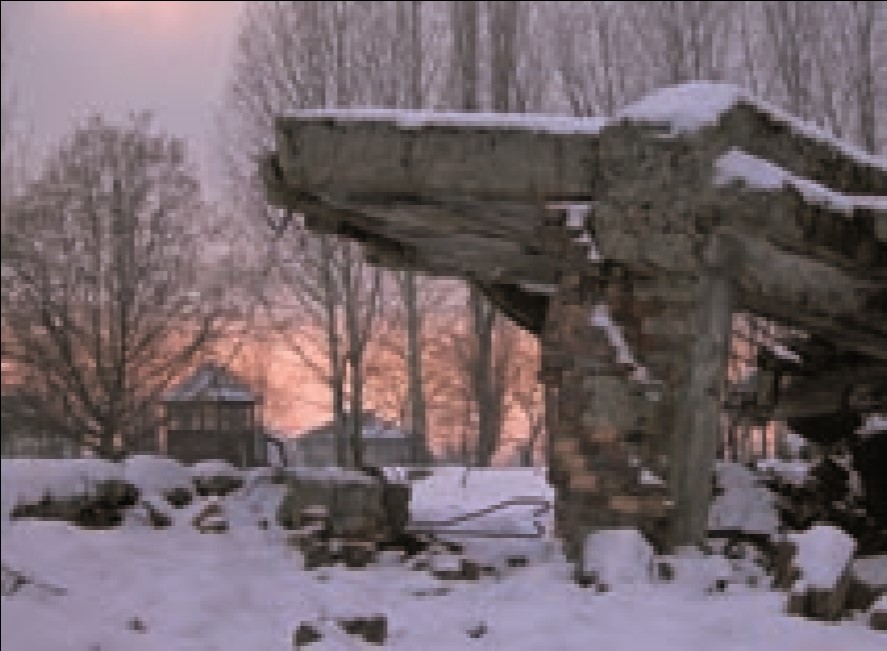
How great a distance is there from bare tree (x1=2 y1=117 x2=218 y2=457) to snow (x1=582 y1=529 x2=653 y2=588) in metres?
12.6

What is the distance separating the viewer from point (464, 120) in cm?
649

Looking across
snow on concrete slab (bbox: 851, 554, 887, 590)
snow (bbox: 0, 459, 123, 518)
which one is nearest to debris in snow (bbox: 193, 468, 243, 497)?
snow (bbox: 0, 459, 123, 518)

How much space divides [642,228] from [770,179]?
30.5 inches

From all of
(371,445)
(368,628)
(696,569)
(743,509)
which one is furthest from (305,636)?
(371,445)

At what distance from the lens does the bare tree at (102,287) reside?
56.1 ft

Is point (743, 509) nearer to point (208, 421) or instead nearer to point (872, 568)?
point (872, 568)

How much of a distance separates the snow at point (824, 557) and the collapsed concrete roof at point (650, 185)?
6.11 ft

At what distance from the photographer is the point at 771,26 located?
17.5 metres

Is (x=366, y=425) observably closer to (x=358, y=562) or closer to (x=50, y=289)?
(x=50, y=289)

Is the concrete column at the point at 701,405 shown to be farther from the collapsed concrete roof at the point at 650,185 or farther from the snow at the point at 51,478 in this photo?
the snow at the point at 51,478

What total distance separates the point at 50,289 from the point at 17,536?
12085mm

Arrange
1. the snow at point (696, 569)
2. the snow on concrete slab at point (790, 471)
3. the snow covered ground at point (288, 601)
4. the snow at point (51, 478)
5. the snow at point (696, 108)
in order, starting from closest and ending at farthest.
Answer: the snow covered ground at point (288, 601) → the snow at point (696, 569) → the snow at point (696, 108) → the snow at point (51, 478) → the snow on concrete slab at point (790, 471)

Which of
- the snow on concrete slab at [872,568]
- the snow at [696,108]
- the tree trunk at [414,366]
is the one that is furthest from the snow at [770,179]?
the tree trunk at [414,366]

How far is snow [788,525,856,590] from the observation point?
15.0 ft
